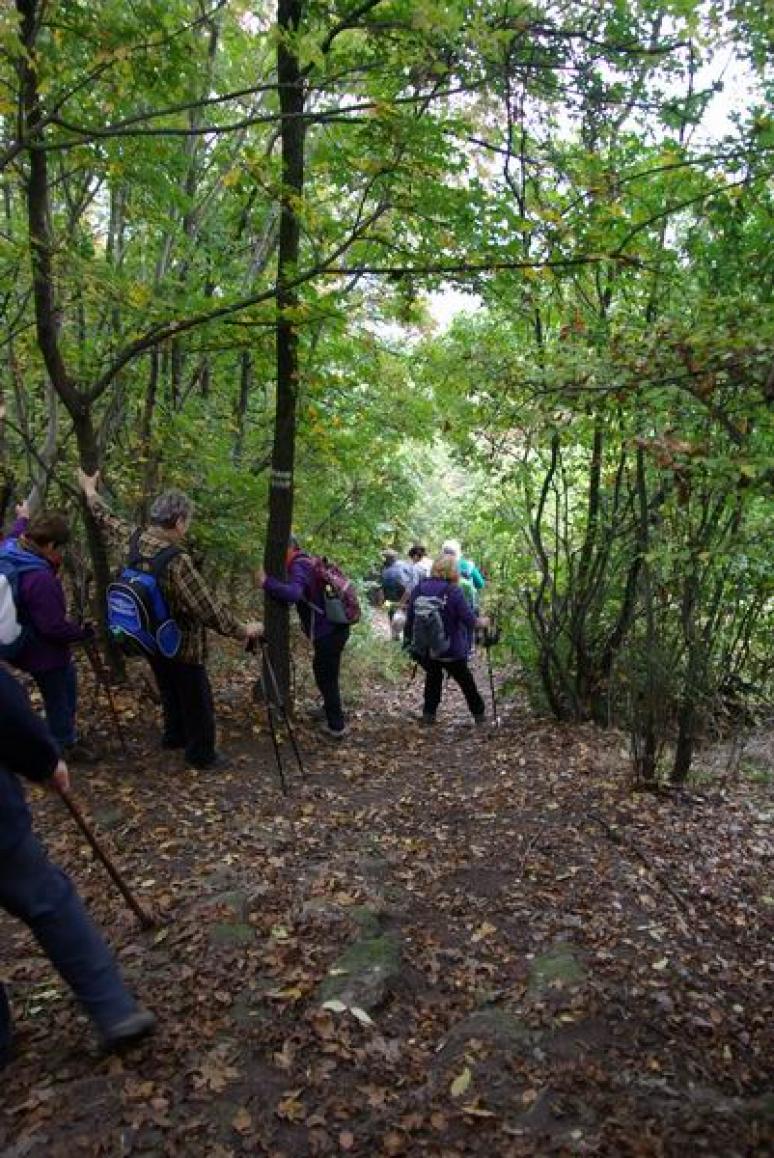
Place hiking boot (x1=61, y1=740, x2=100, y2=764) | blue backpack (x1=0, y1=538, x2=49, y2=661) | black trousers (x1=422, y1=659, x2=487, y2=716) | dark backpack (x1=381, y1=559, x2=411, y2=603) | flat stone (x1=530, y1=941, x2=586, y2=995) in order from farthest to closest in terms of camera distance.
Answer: dark backpack (x1=381, y1=559, x2=411, y2=603), black trousers (x1=422, y1=659, x2=487, y2=716), hiking boot (x1=61, y1=740, x2=100, y2=764), blue backpack (x1=0, y1=538, x2=49, y2=661), flat stone (x1=530, y1=941, x2=586, y2=995)

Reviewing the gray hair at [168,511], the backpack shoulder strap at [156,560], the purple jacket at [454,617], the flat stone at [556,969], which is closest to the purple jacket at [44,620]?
the backpack shoulder strap at [156,560]

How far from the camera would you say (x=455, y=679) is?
898 cm

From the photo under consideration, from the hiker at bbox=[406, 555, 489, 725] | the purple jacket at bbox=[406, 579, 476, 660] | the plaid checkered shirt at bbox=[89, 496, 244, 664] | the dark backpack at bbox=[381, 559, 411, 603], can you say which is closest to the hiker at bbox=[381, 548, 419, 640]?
the dark backpack at bbox=[381, 559, 411, 603]

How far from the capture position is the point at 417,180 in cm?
513

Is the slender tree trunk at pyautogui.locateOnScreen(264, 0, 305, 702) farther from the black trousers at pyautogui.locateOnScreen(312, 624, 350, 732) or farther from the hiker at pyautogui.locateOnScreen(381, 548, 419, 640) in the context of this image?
the hiker at pyautogui.locateOnScreen(381, 548, 419, 640)

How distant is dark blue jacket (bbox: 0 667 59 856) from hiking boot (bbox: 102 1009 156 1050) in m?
0.87

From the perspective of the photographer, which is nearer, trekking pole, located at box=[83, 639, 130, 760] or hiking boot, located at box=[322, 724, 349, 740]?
trekking pole, located at box=[83, 639, 130, 760]

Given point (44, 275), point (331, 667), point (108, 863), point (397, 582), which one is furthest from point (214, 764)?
point (397, 582)

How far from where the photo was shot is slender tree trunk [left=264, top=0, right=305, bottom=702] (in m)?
5.66

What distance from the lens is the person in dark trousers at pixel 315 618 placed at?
22.9 feet

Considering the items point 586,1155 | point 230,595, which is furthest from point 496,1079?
point 230,595

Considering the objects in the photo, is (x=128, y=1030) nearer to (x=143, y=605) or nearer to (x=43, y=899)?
(x=43, y=899)

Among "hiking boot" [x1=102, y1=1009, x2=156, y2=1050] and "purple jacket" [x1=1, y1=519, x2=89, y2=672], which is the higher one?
"purple jacket" [x1=1, y1=519, x2=89, y2=672]

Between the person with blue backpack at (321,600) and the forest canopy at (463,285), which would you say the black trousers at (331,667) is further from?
the forest canopy at (463,285)
